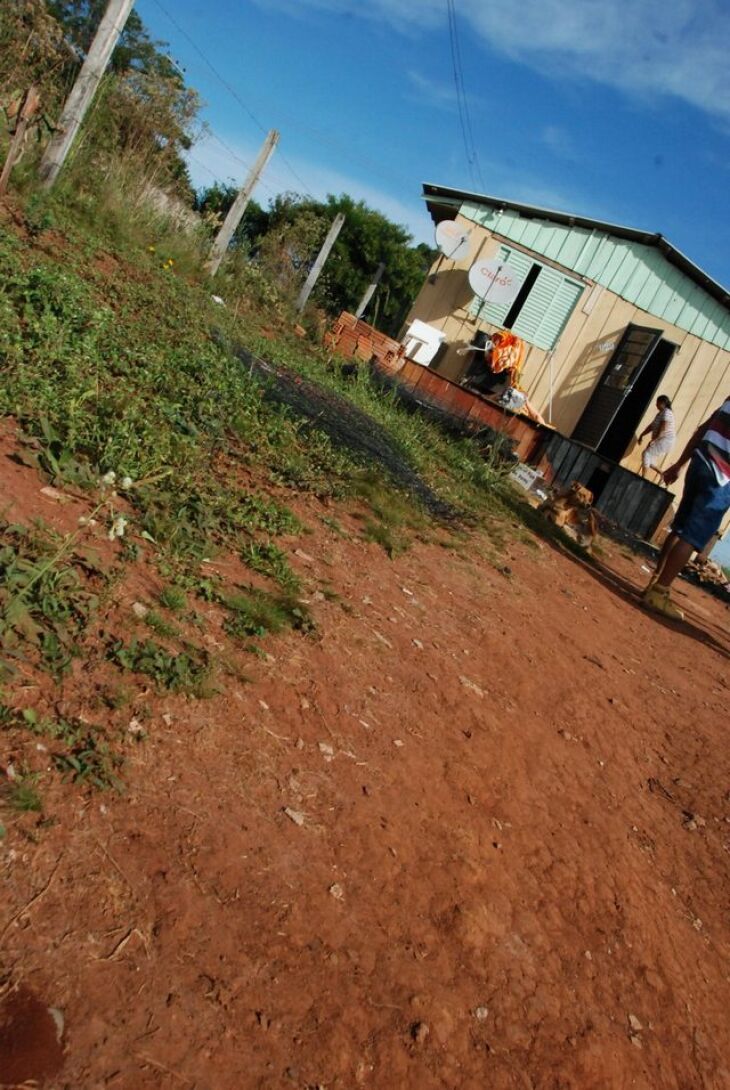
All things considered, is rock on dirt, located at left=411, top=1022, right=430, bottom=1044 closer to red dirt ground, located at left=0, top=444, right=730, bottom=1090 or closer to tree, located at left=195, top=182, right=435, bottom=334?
red dirt ground, located at left=0, top=444, right=730, bottom=1090

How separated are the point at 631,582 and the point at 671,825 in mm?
4766

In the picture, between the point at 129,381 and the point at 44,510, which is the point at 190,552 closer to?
the point at 44,510

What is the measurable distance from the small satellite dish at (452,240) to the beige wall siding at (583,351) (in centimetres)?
41

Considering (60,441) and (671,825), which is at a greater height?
(60,441)

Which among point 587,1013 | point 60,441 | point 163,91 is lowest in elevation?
point 587,1013

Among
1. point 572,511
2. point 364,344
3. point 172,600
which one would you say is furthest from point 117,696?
point 364,344

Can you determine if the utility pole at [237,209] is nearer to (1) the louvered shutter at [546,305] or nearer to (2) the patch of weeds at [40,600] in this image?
(1) the louvered shutter at [546,305]

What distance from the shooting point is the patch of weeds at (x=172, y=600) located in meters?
2.62

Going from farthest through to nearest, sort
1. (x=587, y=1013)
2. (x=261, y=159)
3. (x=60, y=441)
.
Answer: (x=261, y=159) → (x=60, y=441) → (x=587, y=1013)

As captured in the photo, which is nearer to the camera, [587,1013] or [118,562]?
[587,1013]

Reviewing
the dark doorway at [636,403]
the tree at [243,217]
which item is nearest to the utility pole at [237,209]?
the tree at [243,217]

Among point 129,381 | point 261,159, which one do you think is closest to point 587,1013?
point 129,381

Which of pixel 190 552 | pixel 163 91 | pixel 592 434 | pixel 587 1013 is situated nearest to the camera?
pixel 587 1013

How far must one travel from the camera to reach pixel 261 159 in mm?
13102
